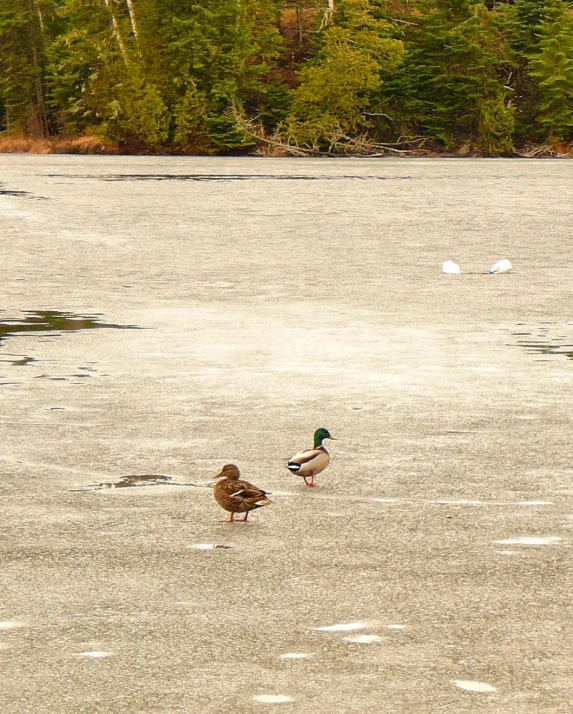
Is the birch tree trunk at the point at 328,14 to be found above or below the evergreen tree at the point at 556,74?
above

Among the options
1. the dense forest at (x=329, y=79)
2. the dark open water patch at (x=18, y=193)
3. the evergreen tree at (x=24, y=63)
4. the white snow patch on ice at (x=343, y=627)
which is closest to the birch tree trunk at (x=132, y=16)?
the dense forest at (x=329, y=79)

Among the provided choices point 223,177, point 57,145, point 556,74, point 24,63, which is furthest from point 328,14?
point 223,177

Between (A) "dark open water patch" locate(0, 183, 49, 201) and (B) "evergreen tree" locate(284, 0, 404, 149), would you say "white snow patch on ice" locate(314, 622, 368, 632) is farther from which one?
(B) "evergreen tree" locate(284, 0, 404, 149)

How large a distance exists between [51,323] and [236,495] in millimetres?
8404

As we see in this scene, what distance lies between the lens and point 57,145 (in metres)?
103

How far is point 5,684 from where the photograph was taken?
16.3 ft

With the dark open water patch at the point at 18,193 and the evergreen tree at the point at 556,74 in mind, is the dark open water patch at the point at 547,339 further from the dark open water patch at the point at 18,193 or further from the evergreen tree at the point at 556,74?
the evergreen tree at the point at 556,74

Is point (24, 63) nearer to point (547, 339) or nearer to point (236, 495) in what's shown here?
point (547, 339)

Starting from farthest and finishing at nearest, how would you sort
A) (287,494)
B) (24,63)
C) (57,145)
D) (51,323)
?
(24,63) < (57,145) < (51,323) < (287,494)

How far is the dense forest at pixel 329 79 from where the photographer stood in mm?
90125

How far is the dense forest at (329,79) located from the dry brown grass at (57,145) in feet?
0.88

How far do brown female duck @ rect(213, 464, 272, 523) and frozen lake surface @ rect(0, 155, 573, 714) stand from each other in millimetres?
140

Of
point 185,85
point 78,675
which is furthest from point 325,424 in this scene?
point 185,85

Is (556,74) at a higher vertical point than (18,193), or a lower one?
higher
